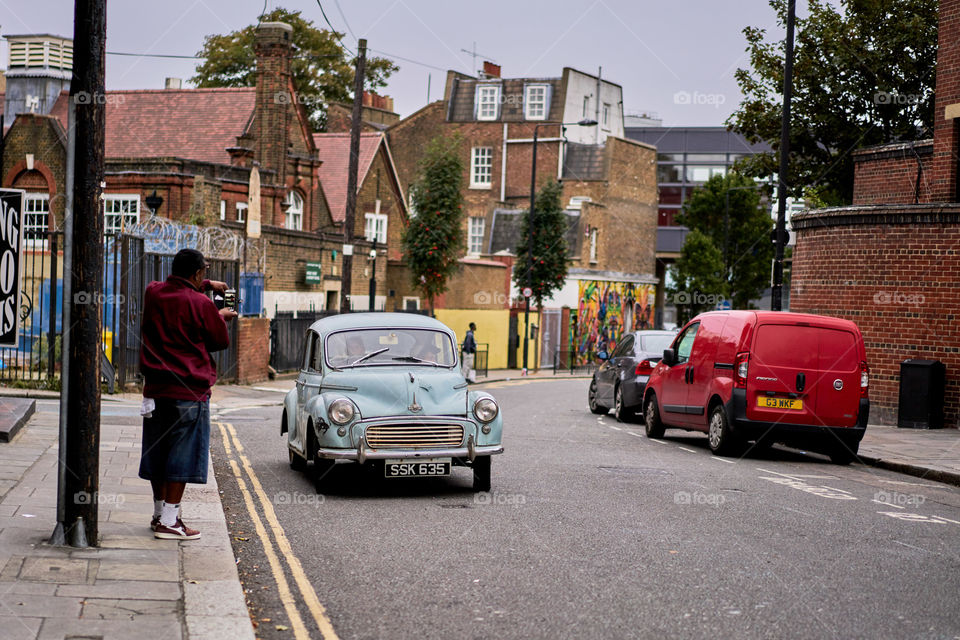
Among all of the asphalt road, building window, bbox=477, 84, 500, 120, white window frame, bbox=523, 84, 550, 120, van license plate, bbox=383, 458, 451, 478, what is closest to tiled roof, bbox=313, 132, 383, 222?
building window, bbox=477, 84, 500, 120

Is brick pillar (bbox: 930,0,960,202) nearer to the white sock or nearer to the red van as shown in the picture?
Answer: the red van

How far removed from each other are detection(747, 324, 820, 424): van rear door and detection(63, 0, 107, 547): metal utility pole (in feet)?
30.8

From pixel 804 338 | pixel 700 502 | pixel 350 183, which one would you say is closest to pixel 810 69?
pixel 350 183

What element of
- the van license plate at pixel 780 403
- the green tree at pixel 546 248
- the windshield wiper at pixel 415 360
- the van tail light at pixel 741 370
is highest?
the green tree at pixel 546 248

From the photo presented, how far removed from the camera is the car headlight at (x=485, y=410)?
33.4 feet

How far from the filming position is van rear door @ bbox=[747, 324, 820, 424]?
46.7ft

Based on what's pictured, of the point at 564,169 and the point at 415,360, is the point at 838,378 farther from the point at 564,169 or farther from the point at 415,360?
the point at 564,169

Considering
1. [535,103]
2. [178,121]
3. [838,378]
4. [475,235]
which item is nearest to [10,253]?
[838,378]

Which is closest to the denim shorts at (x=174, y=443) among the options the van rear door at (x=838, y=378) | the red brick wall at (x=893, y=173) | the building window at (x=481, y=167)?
the van rear door at (x=838, y=378)

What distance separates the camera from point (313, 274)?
3788cm

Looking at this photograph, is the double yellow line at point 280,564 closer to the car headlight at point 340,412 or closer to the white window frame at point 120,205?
the car headlight at point 340,412

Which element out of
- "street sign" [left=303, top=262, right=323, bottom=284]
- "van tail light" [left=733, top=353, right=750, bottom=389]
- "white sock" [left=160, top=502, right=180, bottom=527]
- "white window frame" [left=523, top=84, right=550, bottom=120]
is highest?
"white window frame" [left=523, top=84, right=550, bottom=120]

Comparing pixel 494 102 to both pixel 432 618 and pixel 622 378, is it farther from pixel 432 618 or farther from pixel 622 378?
pixel 432 618

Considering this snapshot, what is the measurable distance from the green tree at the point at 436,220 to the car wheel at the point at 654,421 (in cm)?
2366
